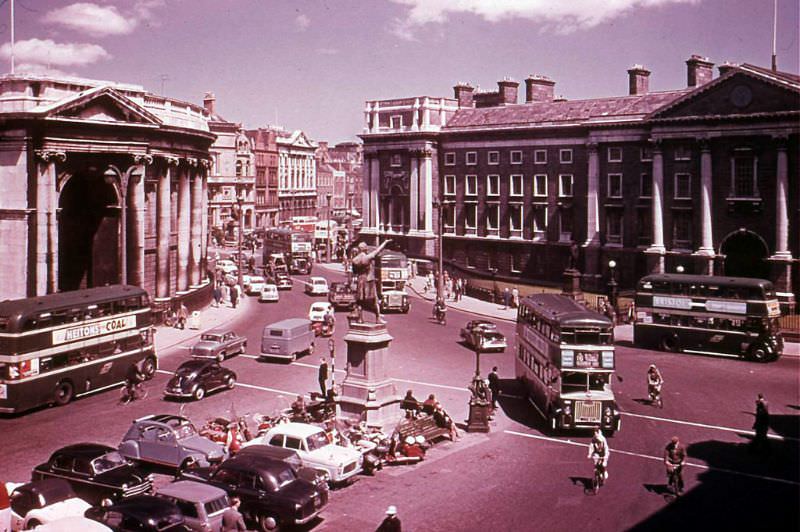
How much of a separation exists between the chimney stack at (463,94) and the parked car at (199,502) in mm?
69488

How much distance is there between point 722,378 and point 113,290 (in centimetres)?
2744

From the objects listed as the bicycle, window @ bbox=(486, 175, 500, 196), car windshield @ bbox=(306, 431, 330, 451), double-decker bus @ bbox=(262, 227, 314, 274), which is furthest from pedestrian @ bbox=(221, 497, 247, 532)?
double-decker bus @ bbox=(262, 227, 314, 274)

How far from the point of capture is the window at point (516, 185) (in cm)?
7350

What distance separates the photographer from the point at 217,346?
1555 inches

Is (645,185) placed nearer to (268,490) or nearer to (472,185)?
(472,185)

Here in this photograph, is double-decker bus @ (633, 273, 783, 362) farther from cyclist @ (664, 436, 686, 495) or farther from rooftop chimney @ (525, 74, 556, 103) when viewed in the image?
rooftop chimney @ (525, 74, 556, 103)

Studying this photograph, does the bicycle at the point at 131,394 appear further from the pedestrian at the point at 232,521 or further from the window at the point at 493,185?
the window at the point at 493,185

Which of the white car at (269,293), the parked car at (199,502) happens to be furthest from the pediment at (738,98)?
the parked car at (199,502)

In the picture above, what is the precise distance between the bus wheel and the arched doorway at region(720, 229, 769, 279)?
146 feet

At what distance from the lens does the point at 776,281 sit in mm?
54531

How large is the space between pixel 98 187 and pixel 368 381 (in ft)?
96.9

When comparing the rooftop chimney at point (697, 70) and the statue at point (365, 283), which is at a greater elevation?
the rooftop chimney at point (697, 70)

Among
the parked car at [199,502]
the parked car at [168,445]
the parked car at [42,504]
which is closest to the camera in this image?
the parked car at [199,502]

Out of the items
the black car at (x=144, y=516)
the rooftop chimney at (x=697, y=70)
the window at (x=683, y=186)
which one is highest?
the rooftop chimney at (x=697, y=70)
